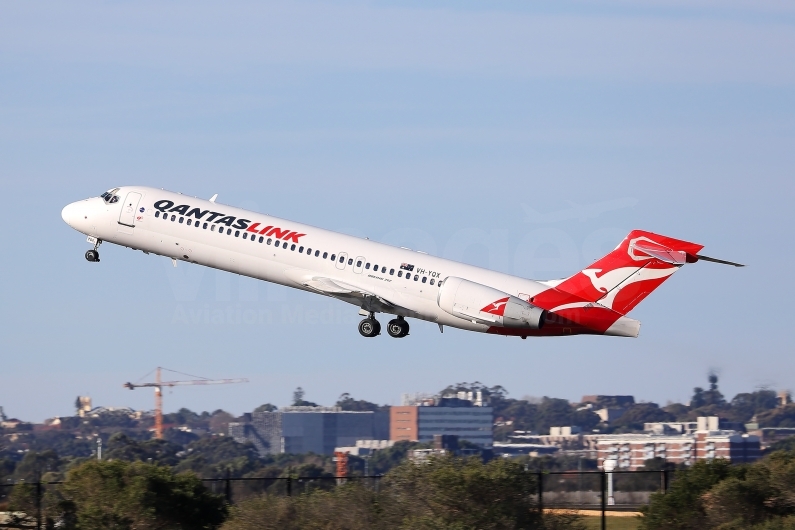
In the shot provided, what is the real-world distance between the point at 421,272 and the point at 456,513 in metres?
13.5

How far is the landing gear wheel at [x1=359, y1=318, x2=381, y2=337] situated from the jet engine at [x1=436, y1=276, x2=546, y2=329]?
424 centimetres

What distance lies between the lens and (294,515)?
43.0 metres

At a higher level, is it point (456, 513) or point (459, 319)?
point (459, 319)

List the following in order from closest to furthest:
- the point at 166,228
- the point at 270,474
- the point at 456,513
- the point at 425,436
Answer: the point at 456,513
the point at 166,228
the point at 270,474
the point at 425,436

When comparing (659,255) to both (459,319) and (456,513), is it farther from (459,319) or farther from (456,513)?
(456,513)

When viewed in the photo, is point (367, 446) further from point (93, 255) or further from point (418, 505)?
point (418, 505)

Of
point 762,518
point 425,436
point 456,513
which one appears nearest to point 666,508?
point 762,518

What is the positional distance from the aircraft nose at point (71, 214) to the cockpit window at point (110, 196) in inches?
65.4

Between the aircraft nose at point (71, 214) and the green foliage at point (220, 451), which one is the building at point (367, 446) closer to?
the green foliage at point (220, 451)

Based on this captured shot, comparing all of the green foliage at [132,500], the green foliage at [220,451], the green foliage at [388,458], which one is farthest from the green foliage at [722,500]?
the green foliage at [220,451]

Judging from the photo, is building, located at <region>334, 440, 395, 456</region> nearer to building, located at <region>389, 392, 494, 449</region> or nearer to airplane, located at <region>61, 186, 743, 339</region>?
building, located at <region>389, 392, 494, 449</region>

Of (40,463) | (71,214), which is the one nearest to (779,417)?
(40,463)

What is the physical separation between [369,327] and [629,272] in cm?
1113

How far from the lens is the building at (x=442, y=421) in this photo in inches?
7210
